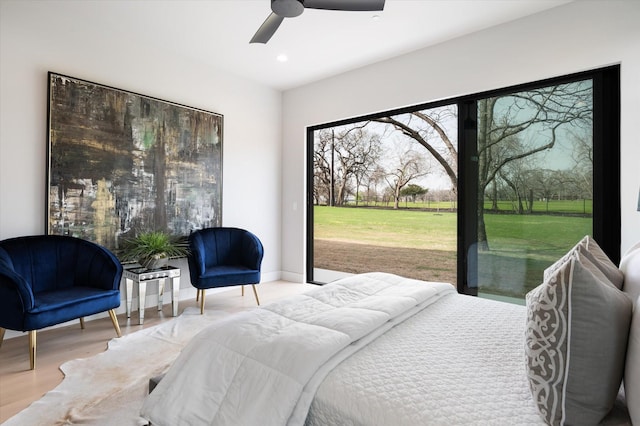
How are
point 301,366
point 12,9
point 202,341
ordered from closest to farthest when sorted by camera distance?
1. point 301,366
2. point 202,341
3. point 12,9

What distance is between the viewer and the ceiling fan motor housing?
2259mm

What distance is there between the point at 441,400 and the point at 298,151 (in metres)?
4.39

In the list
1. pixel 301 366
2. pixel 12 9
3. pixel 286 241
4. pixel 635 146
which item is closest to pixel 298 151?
pixel 286 241

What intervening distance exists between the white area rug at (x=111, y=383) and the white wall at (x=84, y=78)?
50.7 inches

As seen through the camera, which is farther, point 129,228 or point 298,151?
point 298,151

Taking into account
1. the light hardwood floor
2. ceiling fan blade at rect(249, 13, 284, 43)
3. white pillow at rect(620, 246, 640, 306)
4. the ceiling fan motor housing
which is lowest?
the light hardwood floor

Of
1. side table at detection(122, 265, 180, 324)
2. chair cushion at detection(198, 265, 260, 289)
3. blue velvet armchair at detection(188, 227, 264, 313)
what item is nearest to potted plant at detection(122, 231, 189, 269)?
side table at detection(122, 265, 180, 324)

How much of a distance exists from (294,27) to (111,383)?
326 cm

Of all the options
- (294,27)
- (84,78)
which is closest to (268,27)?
(294,27)

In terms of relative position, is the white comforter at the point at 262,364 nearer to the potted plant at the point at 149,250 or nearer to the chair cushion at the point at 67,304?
the chair cushion at the point at 67,304

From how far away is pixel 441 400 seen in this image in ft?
3.28

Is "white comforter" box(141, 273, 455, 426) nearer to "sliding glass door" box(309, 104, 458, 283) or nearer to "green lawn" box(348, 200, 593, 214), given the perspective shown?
"green lawn" box(348, 200, 593, 214)

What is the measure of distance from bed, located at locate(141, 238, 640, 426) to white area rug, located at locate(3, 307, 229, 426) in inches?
29.0

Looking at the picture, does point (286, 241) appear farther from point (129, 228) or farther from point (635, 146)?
point (635, 146)
